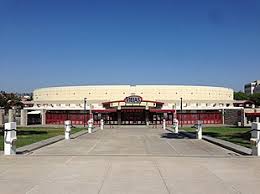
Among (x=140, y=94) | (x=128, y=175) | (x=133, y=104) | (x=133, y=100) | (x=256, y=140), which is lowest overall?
(x=128, y=175)

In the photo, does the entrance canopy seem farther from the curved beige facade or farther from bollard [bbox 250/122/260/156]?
bollard [bbox 250/122/260/156]

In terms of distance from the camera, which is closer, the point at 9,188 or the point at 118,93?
the point at 9,188

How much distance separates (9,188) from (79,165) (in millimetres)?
5009

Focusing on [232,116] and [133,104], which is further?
[232,116]

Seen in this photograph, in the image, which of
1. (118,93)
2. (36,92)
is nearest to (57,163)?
(118,93)

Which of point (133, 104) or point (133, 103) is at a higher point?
point (133, 103)

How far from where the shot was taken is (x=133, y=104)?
91.7m

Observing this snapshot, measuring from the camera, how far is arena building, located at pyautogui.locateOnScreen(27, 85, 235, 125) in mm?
92812

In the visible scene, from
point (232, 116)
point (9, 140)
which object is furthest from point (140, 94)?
point (9, 140)

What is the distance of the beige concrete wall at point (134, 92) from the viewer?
10119 centimetres

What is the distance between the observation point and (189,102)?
4023 inches

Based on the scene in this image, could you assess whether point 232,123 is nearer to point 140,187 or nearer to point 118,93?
point 118,93

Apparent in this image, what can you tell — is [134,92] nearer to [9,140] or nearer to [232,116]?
[232,116]

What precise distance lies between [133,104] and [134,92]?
9.35 metres
